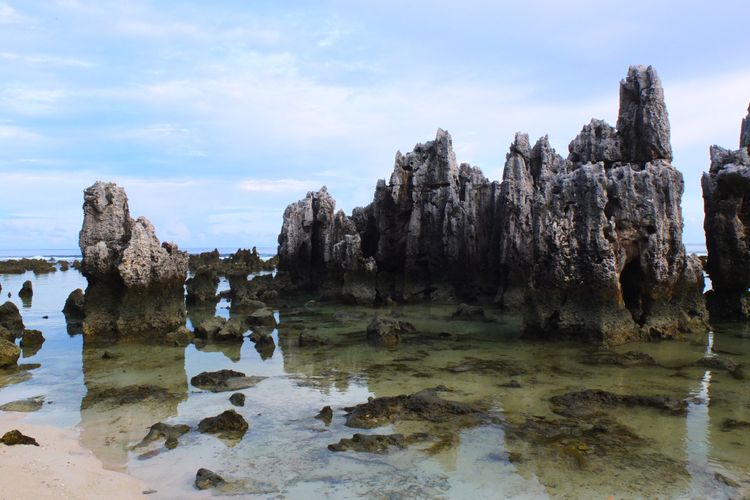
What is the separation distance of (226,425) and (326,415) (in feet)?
5.71

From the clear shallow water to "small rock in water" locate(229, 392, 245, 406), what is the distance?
193 millimetres

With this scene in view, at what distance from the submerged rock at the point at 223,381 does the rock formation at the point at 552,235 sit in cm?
911

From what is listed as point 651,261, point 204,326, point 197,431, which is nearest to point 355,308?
point 204,326

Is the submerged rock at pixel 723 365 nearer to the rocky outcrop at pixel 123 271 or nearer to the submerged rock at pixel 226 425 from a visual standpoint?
the submerged rock at pixel 226 425

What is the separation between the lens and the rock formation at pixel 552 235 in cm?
1736

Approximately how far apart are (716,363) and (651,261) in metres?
4.27

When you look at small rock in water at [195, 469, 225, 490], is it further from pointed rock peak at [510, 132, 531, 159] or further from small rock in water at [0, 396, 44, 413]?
pointed rock peak at [510, 132, 531, 159]

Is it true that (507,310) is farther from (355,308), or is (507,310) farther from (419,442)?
(419,442)

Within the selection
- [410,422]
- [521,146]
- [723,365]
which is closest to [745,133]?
[521,146]

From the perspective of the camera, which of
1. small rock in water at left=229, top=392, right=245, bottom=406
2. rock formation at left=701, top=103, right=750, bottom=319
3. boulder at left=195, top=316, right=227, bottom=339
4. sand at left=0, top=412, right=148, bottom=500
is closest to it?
sand at left=0, top=412, right=148, bottom=500

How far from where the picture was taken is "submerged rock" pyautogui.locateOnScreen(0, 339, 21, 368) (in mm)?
14906

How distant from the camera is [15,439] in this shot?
9070mm

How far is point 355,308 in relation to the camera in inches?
1132

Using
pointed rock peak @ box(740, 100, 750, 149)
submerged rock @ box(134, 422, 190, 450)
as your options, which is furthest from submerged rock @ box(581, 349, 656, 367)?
pointed rock peak @ box(740, 100, 750, 149)
